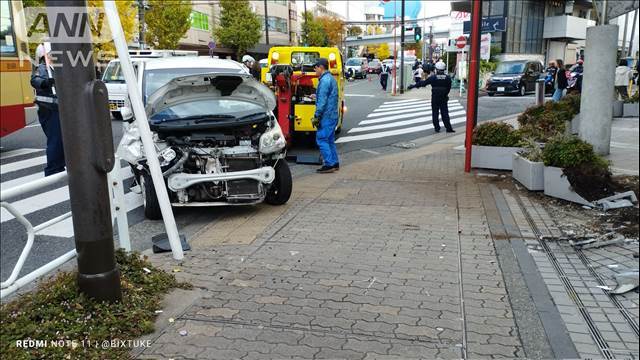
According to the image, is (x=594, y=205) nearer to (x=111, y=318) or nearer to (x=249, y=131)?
(x=249, y=131)

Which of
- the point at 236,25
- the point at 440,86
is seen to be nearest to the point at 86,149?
the point at 440,86

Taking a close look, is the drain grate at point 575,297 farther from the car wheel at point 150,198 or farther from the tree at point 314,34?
the tree at point 314,34

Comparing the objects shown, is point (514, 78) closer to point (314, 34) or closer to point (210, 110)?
point (210, 110)

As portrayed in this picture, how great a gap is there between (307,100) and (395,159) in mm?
2317

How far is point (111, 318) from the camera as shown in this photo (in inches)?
146

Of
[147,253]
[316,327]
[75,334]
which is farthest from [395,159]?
[75,334]

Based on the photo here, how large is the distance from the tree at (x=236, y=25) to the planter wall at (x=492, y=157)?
157 feet

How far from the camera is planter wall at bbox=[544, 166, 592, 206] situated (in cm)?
673

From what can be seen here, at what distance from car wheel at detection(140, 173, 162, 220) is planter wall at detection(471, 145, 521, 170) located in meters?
5.28

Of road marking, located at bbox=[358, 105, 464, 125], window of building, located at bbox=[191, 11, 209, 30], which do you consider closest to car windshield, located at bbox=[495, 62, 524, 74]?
road marking, located at bbox=[358, 105, 464, 125]

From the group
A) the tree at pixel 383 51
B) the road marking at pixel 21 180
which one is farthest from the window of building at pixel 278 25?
the road marking at pixel 21 180

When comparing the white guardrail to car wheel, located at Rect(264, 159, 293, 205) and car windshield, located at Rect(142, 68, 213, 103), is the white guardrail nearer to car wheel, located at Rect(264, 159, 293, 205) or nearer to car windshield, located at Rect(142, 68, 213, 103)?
car wheel, located at Rect(264, 159, 293, 205)

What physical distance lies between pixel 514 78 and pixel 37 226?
1022 inches

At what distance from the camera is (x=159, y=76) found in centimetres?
920
